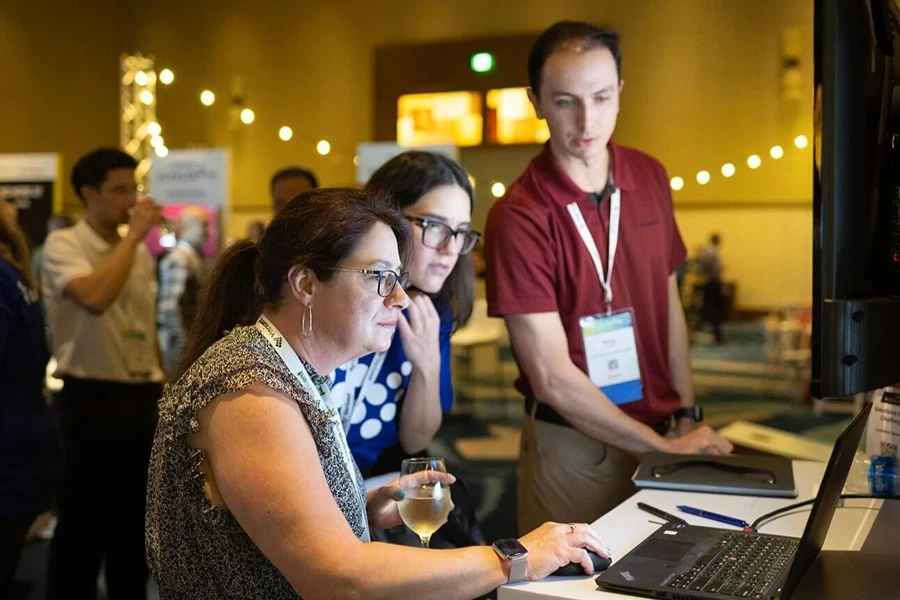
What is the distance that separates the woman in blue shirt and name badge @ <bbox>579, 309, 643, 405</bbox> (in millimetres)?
337

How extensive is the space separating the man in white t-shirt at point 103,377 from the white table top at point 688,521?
1976mm

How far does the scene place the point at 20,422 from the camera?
234 cm

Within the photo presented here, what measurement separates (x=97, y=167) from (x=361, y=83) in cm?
168

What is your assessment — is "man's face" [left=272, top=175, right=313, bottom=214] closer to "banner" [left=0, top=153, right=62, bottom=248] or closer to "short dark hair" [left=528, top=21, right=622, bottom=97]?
"short dark hair" [left=528, top=21, right=622, bottom=97]

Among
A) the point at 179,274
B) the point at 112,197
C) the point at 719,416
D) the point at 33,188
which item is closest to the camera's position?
the point at 112,197

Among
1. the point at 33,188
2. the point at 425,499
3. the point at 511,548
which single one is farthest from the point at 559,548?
the point at 33,188

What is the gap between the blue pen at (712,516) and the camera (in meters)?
1.68

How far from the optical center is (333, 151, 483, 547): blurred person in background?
2.12 metres

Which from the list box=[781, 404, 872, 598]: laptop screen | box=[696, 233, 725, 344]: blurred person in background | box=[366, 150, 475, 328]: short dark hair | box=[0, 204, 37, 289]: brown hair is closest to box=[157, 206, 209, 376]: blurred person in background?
box=[0, 204, 37, 289]: brown hair

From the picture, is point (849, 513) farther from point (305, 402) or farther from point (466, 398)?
point (466, 398)

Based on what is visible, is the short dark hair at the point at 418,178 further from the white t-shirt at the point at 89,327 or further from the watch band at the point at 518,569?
the white t-shirt at the point at 89,327

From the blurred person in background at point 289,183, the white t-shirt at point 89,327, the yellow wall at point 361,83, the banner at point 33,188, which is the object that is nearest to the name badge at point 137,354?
the white t-shirt at point 89,327

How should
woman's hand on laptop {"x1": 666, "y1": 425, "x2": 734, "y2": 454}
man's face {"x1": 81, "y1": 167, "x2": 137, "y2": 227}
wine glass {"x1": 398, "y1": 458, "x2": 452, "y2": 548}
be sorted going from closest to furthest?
wine glass {"x1": 398, "y1": 458, "x2": 452, "y2": 548}
woman's hand on laptop {"x1": 666, "y1": 425, "x2": 734, "y2": 454}
man's face {"x1": 81, "y1": 167, "x2": 137, "y2": 227}

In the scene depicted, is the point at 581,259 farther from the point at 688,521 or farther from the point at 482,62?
the point at 482,62
